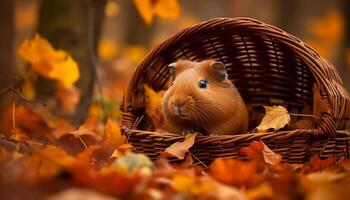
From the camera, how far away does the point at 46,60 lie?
4.03 meters

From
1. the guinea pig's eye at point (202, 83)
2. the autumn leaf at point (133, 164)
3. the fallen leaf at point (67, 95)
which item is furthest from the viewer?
the fallen leaf at point (67, 95)

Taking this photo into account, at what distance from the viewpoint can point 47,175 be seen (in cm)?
203

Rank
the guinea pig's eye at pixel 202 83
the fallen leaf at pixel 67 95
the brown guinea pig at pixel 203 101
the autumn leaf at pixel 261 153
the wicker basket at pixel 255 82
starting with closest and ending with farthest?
the autumn leaf at pixel 261 153 < the wicker basket at pixel 255 82 < the brown guinea pig at pixel 203 101 < the guinea pig's eye at pixel 202 83 < the fallen leaf at pixel 67 95

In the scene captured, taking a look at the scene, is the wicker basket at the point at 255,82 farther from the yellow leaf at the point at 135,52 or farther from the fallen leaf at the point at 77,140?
the yellow leaf at the point at 135,52

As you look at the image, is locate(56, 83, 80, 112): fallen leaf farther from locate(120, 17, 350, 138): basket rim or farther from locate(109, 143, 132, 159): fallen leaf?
locate(109, 143, 132, 159): fallen leaf

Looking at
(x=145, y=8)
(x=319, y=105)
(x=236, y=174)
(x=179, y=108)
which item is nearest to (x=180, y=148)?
(x=179, y=108)

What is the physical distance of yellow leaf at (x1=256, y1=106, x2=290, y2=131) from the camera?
3117mm

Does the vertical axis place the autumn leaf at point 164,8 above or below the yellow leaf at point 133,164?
above

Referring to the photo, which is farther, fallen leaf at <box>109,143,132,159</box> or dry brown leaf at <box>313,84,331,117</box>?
fallen leaf at <box>109,143,132,159</box>

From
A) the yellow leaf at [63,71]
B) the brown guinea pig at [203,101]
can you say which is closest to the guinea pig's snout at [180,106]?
the brown guinea pig at [203,101]

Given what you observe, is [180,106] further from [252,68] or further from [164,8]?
[164,8]

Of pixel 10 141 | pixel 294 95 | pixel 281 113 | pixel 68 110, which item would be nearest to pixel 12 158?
pixel 10 141

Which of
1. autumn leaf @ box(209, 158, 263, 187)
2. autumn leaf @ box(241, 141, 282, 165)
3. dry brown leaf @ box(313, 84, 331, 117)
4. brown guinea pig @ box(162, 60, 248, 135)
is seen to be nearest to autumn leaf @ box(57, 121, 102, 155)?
brown guinea pig @ box(162, 60, 248, 135)

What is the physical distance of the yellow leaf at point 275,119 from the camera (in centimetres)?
312
